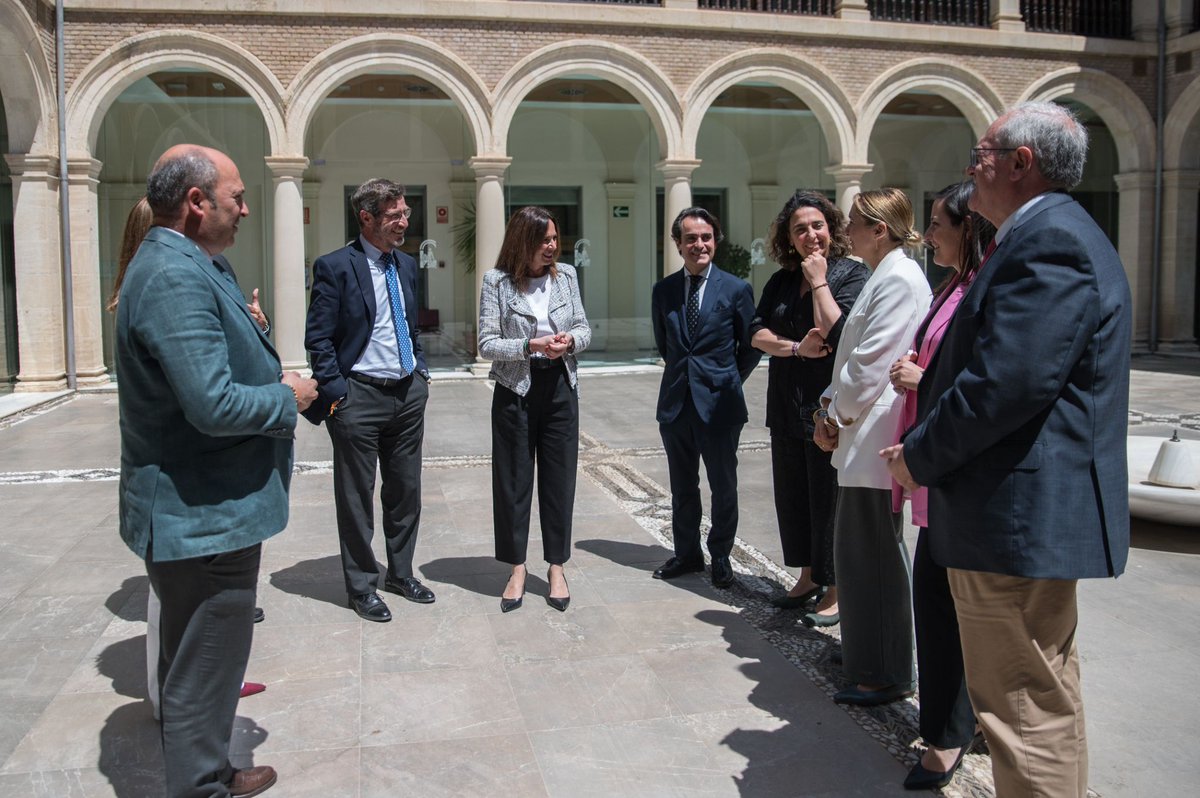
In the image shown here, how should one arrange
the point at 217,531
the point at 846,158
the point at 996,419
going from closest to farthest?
the point at 996,419, the point at 217,531, the point at 846,158

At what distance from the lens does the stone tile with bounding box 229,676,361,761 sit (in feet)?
10.7

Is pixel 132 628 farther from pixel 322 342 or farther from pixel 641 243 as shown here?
pixel 641 243

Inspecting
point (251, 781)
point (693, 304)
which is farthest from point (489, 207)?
point (251, 781)

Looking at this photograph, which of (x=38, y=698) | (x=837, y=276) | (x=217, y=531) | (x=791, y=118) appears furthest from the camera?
(x=791, y=118)

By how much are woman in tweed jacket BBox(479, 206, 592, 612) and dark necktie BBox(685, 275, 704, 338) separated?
21.8 inches

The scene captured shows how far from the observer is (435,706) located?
353 cm

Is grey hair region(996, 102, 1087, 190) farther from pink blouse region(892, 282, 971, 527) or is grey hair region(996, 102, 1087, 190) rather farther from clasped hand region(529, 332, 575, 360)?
clasped hand region(529, 332, 575, 360)

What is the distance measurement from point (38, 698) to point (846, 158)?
15219mm

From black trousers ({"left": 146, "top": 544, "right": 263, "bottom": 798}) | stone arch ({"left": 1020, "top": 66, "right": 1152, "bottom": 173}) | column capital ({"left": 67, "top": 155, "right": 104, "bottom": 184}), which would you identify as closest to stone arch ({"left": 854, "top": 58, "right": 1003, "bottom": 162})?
stone arch ({"left": 1020, "top": 66, "right": 1152, "bottom": 173})

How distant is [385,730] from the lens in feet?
11.0

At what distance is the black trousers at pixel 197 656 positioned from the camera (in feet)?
8.63

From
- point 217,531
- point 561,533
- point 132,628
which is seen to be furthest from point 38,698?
point 561,533

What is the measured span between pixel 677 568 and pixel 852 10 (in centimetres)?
1384

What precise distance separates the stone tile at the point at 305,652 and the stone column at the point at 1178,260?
17698 millimetres
